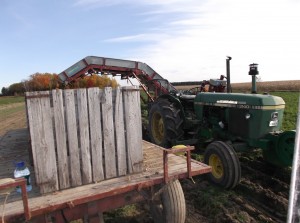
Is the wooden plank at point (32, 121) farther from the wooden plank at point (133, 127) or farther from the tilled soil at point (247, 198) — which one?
the tilled soil at point (247, 198)

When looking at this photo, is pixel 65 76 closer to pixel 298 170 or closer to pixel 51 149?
pixel 51 149

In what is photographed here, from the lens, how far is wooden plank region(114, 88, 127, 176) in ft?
10.8

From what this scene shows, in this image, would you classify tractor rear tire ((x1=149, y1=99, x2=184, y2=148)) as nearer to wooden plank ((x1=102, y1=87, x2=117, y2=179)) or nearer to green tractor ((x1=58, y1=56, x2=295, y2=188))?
green tractor ((x1=58, y1=56, x2=295, y2=188))

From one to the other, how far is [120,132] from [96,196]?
0.81 meters

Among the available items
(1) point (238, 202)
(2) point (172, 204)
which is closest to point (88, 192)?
(2) point (172, 204)

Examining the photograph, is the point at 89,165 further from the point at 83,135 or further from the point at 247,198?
the point at 247,198

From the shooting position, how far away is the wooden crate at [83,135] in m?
2.89

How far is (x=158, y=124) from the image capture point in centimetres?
775

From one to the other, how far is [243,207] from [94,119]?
2600 mm

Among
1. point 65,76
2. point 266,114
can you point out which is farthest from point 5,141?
point 266,114

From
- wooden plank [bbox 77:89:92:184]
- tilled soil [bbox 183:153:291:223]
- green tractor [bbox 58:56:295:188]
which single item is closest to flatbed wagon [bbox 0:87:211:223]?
wooden plank [bbox 77:89:92:184]

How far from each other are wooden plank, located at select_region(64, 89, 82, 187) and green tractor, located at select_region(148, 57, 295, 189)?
262 centimetres

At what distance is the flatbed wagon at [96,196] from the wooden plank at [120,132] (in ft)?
0.43

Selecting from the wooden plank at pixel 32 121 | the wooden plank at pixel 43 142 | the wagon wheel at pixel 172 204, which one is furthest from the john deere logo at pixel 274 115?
the wooden plank at pixel 32 121
